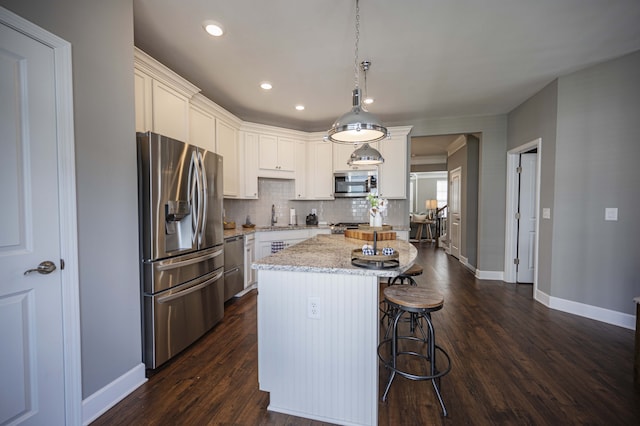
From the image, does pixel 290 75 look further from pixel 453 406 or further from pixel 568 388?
pixel 568 388

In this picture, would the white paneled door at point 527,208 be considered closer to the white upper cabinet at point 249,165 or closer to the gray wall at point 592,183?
the gray wall at point 592,183

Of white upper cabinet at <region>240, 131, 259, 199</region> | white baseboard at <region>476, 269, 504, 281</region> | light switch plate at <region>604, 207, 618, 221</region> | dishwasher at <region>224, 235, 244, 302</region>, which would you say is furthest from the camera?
white baseboard at <region>476, 269, 504, 281</region>

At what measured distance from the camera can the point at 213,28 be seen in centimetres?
224

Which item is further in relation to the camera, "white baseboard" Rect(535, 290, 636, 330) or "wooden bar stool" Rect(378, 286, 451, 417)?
"white baseboard" Rect(535, 290, 636, 330)

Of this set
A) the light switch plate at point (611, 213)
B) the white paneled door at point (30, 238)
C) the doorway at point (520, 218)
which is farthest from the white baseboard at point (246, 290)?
the light switch plate at point (611, 213)

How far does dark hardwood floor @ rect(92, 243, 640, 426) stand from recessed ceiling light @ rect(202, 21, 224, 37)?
2.76m

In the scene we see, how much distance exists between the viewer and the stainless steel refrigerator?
1.97 metres

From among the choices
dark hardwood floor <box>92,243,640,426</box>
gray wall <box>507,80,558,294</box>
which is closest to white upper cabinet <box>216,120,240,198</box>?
dark hardwood floor <box>92,243,640,426</box>

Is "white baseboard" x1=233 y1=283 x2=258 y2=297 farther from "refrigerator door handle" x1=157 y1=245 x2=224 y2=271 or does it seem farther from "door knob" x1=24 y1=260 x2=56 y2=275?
"door knob" x1=24 y1=260 x2=56 y2=275

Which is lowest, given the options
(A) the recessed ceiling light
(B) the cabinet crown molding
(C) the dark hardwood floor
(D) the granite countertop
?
(C) the dark hardwood floor

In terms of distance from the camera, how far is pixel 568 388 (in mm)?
1864

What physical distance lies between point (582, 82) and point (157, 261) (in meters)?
4.74

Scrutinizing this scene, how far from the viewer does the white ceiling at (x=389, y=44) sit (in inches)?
80.7

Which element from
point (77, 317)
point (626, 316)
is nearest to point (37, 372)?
point (77, 317)
